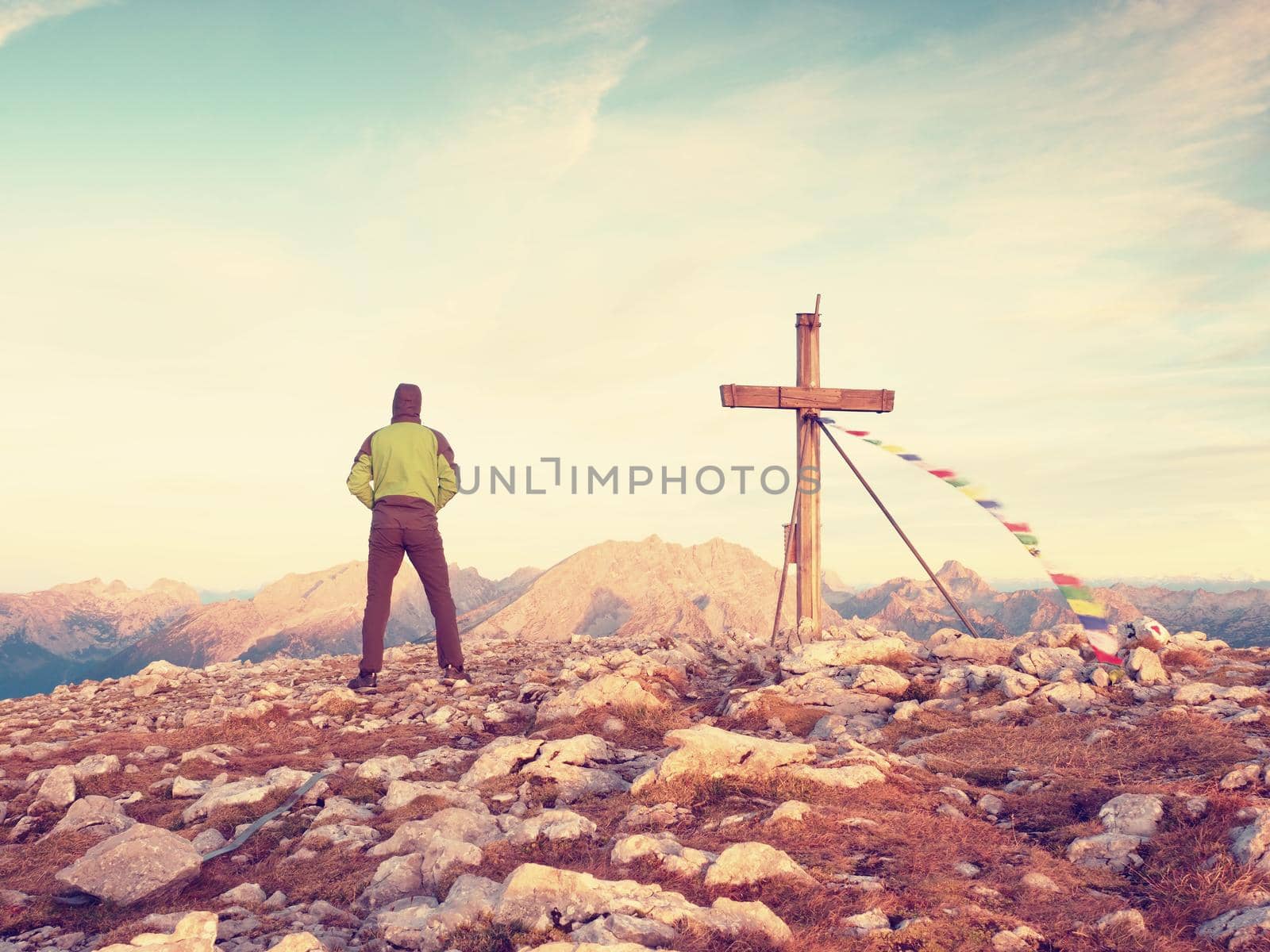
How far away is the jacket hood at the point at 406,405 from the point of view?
12.0 meters

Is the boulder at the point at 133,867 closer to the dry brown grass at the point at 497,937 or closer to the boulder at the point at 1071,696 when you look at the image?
the dry brown grass at the point at 497,937

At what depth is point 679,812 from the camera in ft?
20.0

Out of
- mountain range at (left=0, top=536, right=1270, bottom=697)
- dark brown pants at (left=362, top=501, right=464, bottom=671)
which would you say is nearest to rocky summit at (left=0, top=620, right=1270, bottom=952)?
dark brown pants at (left=362, top=501, right=464, bottom=671)

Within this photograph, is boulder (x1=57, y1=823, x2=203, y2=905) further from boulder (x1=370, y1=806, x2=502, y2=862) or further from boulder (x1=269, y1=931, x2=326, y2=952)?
boulder (x1=269, y1=931, x2=326, y2=952)

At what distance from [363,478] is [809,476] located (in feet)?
24.7

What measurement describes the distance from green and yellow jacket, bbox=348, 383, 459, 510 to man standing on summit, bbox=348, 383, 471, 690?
11mm

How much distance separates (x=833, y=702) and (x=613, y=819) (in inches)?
190

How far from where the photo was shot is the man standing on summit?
1170 cm

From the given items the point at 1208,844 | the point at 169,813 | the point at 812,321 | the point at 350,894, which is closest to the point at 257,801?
the point at 169,813

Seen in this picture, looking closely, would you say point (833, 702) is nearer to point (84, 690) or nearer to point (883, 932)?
point (883, 932)

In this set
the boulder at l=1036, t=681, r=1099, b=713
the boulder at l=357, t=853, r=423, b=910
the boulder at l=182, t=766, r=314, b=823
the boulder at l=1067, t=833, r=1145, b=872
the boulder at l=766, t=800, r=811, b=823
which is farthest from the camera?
the boulder at l=1036, t=681, r=1099, b=713

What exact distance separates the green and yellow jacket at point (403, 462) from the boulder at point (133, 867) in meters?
6.17

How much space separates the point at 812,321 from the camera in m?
15.3

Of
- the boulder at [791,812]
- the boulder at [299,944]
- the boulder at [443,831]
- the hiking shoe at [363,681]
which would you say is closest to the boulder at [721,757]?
the boulder at [791,812]
